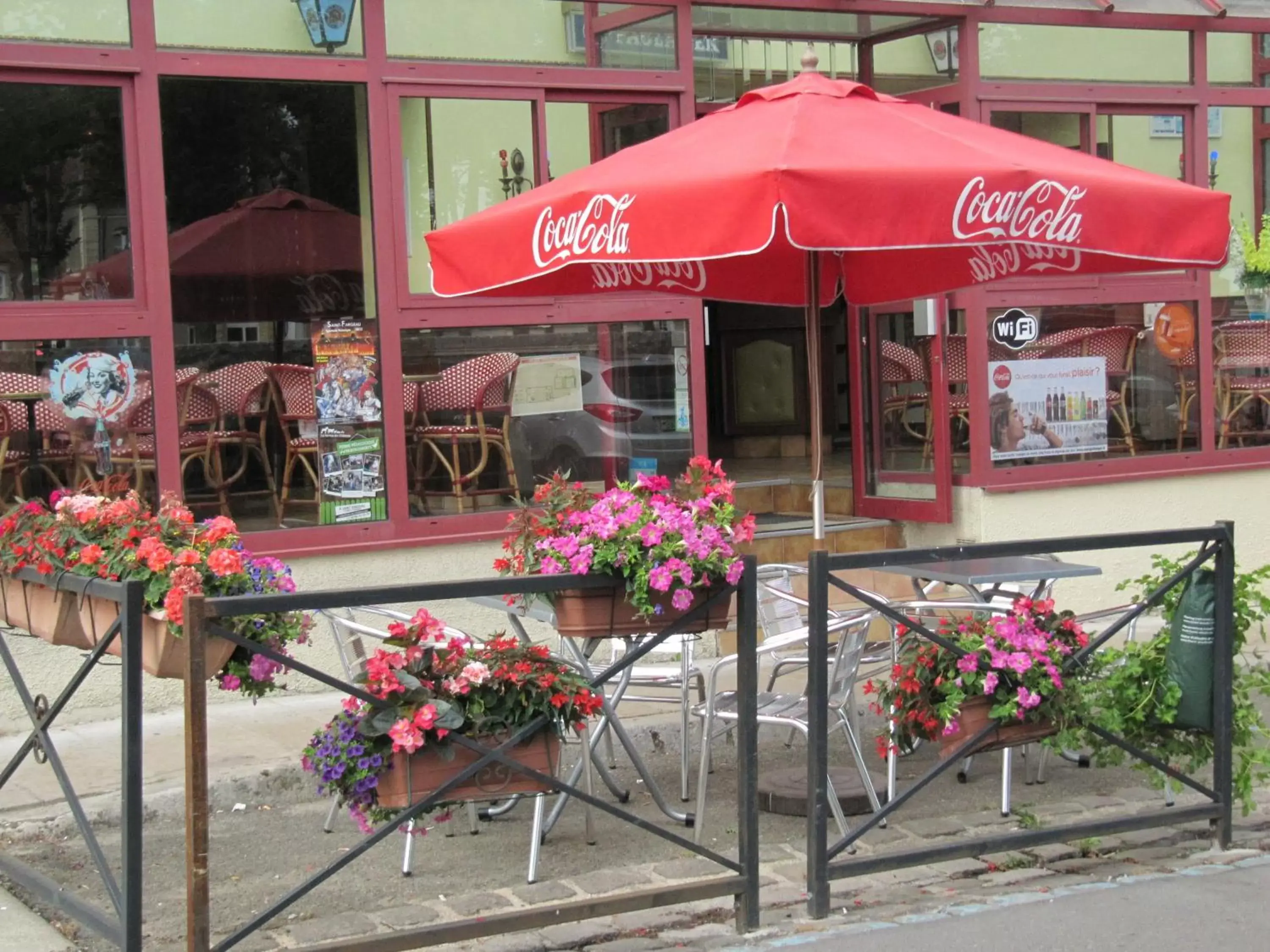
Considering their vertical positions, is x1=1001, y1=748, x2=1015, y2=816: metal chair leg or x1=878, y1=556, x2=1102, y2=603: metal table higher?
x1=878, y1=556, x2=1102, y2=603: metal table

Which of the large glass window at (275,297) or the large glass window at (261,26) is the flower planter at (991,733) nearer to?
the large glass window at (275,297)

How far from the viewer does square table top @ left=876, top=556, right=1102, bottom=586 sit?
6.05 meters

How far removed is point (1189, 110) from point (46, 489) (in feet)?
23.4

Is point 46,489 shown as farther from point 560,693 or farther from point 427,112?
point 560,693

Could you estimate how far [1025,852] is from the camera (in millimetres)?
5426

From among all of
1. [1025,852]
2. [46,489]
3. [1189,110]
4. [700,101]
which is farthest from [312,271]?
[1189,110]

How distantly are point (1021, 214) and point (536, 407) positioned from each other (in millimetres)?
→ 3579

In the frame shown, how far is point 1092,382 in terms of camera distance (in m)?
9.61

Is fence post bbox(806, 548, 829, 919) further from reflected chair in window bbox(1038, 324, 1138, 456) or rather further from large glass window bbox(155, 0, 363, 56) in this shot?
reflected chair in window bbox(1038, 324, 1138, 456)

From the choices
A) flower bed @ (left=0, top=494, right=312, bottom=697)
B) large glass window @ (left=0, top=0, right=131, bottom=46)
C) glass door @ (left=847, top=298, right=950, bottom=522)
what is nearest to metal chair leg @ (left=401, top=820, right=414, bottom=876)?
flower bed @ (left=0, top=494, right=312, bottom=697)

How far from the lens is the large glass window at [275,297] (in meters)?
7.53

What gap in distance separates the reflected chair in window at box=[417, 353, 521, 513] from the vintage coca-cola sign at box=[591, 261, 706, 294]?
155 cm

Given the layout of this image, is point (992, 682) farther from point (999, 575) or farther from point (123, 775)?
point (123, 775)

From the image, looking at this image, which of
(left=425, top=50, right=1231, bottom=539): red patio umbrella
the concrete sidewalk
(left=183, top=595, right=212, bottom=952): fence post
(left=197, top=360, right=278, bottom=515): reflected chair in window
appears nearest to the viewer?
(left=183, top=595, right=212, bottom=952): fence post
